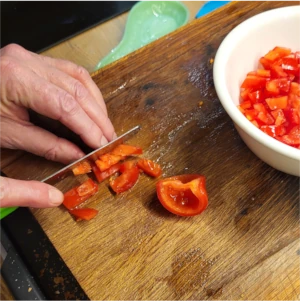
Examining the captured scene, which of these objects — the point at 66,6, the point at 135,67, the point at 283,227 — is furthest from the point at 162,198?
the point at 66,6

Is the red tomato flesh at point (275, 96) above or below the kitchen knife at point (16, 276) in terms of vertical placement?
above

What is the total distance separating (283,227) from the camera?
3.63ft

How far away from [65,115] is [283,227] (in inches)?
26.9

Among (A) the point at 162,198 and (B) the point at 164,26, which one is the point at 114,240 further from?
(B) the point at 164,26

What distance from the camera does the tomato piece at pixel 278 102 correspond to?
1.11 metres

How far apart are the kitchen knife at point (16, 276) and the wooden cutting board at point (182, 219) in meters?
0.18

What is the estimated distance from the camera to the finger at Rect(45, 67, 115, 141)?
1.18 m

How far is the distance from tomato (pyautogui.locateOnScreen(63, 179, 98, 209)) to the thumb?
0.08 meters

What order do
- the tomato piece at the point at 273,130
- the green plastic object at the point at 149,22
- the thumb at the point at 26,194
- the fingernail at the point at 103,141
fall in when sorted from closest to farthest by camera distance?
the thumb at the point at 26,194 → the tomato piece at the point at 273,130 → the fingernail at the point at 103,141 → the green plastic object at the point at 149,22

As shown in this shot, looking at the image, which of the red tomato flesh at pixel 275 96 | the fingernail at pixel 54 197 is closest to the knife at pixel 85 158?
the fingernail at pixel 54 197

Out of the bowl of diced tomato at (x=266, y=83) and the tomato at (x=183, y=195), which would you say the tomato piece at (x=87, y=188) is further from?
the bowl of diced tomato at (x=266, y=83)

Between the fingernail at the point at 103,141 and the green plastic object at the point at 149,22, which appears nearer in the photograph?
the fingernail at the point at 103,141

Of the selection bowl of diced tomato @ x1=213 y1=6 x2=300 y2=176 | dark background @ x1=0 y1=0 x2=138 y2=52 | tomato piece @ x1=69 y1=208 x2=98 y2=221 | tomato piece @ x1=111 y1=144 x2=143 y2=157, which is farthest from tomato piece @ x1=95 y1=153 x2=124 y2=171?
dark background @ x1=0 y1=0 x2=138 y2=52

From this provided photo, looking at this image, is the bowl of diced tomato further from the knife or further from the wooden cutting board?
the knife
